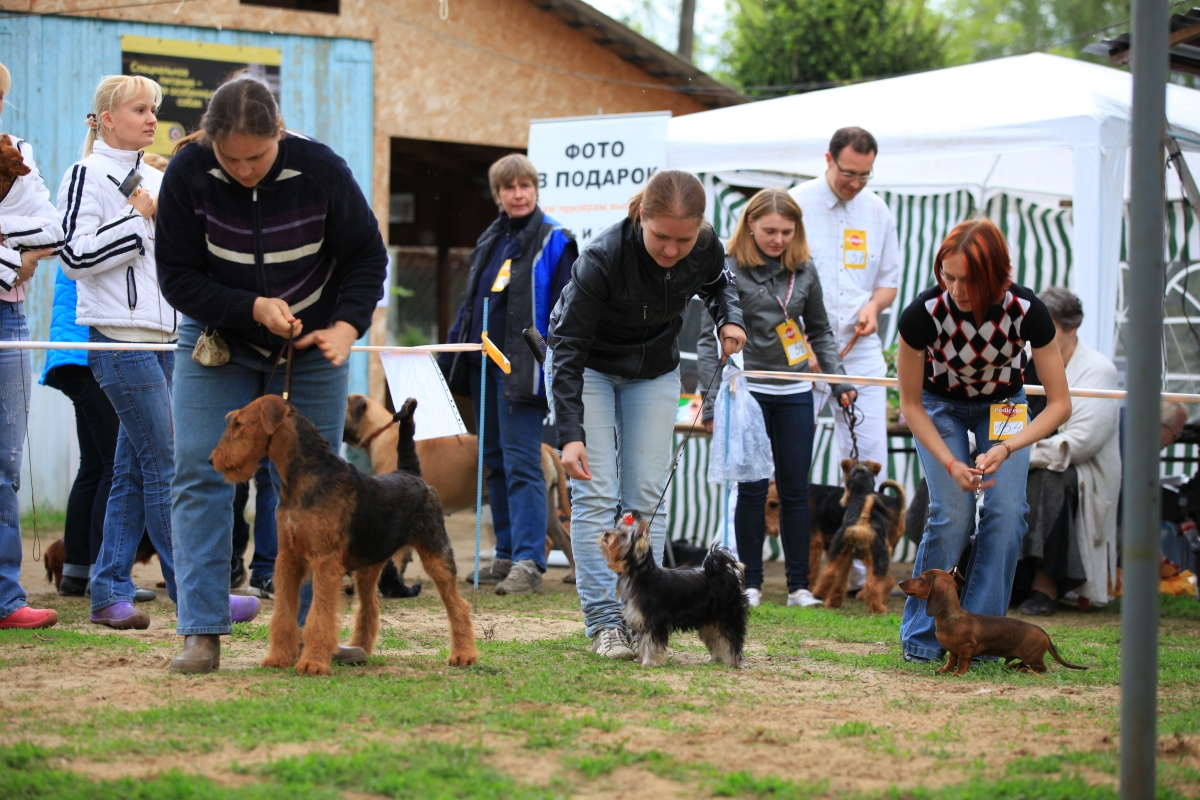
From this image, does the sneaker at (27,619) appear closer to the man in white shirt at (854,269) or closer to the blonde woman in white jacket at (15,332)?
the blonde woman in white jacket at (15,332)

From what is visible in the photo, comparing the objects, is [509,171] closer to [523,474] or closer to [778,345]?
[523,474]

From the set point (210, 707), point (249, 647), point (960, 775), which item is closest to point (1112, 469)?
point (960, 775)

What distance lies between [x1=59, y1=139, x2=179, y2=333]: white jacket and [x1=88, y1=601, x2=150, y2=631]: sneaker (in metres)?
1.35

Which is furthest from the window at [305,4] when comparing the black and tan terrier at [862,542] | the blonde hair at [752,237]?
the black and tan terrier at [862,542]

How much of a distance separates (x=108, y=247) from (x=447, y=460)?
3.14 meters

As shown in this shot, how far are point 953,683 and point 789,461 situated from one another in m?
2.56

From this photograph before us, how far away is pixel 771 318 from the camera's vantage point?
6.85 meters

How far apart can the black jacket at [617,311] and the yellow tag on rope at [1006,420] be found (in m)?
1.32

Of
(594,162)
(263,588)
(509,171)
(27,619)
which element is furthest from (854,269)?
(27,619)

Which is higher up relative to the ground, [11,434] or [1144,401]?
[1144,401]

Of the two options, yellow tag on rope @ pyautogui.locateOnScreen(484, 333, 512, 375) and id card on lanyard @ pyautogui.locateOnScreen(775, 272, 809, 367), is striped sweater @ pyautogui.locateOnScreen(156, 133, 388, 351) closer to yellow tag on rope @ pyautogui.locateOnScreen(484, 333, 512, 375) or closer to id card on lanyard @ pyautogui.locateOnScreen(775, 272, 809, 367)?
yellow tag on rope @ pyautogui.locateOnScreen(484, 333, 512, 375)

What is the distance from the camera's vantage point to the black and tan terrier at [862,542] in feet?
22.1

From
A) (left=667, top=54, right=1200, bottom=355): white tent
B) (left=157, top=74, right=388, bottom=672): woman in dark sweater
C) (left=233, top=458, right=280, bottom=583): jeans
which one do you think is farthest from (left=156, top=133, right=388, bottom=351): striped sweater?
(left=667, top=54, right=1200, bottom=355): white tent

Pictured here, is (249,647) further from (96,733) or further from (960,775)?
(960,775)
